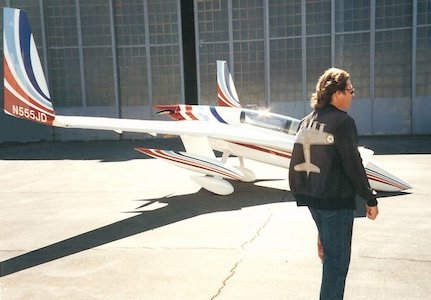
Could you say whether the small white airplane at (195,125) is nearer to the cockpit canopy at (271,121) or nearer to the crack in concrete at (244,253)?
the cockpit canopy at (271,121)

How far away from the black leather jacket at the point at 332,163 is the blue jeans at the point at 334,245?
10cm

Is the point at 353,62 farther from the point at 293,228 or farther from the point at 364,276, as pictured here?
the point at 364,276

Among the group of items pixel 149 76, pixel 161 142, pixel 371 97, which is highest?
pixel 149 76

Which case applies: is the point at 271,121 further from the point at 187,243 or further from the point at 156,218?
the point at 187,243

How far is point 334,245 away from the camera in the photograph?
3.81 m

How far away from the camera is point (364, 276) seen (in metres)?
5.71

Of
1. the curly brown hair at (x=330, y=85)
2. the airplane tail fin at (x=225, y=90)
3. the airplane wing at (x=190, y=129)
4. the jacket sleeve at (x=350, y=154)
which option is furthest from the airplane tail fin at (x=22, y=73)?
the airplane tail fin at (x=225, y=90)

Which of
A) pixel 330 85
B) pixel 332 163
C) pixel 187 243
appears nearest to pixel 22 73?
pixel 187 243

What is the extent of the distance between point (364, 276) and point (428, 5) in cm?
2414

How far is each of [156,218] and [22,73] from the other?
4.46 metres

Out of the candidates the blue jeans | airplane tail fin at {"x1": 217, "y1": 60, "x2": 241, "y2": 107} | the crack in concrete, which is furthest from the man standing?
airplane tail fin at {"x1": 217, "y1": 60, "x2": 241, "y2": 107}

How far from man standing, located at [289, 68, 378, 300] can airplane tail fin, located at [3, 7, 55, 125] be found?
7254 mm

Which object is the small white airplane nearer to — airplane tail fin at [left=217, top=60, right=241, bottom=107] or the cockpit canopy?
the cockpit canopy

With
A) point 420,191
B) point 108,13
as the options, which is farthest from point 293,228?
point 108,13
